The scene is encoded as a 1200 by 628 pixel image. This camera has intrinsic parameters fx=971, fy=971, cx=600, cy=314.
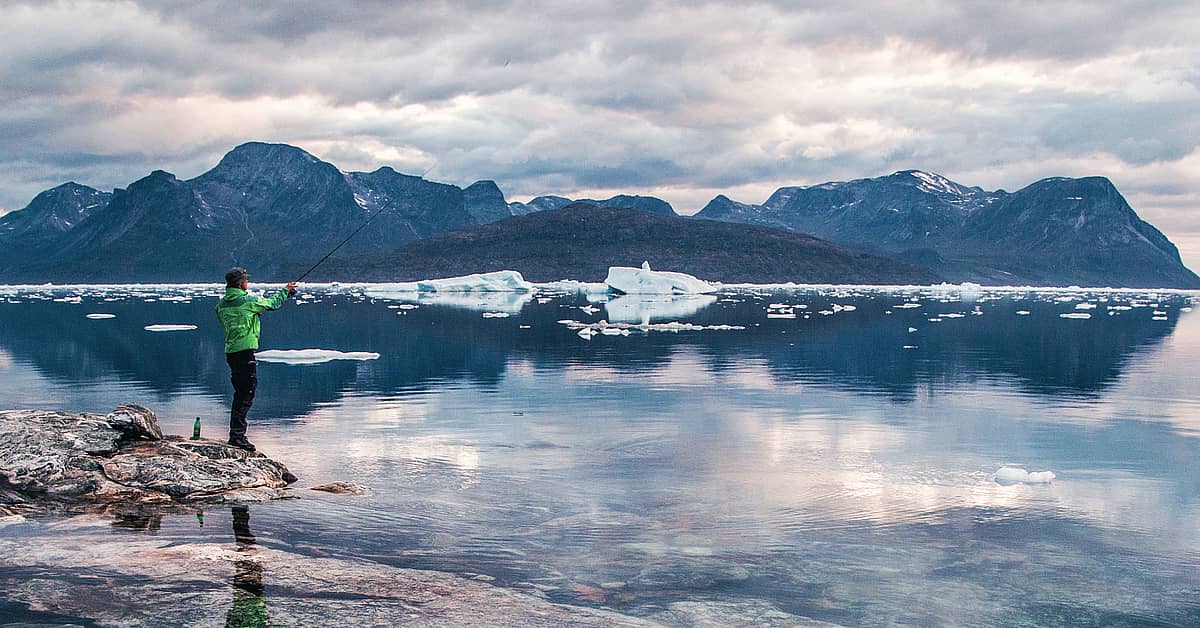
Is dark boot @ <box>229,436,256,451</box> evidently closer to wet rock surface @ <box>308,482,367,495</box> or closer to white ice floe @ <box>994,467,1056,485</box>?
wet rock surface @ <box>308,482,367,495</box>

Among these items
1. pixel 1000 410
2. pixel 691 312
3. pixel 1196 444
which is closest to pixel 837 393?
pixel 1000 410

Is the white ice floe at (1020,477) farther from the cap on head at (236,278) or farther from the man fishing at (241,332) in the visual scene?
the cap on head at (236,278)

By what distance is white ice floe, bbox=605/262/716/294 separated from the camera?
10606cm

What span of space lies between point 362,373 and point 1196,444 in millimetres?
19108

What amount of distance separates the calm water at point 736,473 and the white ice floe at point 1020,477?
188 millimetres

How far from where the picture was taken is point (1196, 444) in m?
15.8

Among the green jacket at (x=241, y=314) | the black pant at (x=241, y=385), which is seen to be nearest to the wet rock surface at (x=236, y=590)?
the black pant at (x=241, y=385)

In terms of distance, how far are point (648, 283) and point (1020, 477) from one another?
310ft

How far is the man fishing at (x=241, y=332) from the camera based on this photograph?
1148 cm

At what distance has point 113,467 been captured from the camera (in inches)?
414

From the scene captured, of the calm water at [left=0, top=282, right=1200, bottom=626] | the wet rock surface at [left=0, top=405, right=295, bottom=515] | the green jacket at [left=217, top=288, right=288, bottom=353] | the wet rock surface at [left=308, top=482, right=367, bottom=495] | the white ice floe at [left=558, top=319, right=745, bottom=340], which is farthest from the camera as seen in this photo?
the white ice floe at [left=558, top=319, right=745, bottom=340]

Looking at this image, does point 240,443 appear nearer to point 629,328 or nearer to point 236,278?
point 236,278

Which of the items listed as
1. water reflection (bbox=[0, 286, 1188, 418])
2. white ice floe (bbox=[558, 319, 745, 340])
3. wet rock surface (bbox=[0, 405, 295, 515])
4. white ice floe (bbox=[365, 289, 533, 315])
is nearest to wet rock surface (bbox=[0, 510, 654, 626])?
wet rock surface (bbox=[0, 405, 295, 515])

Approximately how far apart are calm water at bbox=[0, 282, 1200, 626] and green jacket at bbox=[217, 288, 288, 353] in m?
1.82
